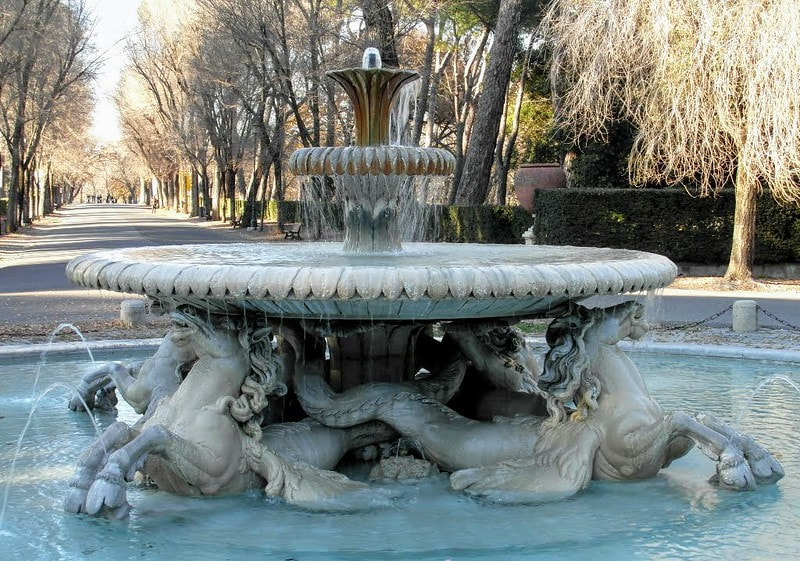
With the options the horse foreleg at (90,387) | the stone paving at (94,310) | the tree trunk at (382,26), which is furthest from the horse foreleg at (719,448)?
the tree trunk at (382,26)

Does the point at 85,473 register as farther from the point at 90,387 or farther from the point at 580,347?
the point at 580,347

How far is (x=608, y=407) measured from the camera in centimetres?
517

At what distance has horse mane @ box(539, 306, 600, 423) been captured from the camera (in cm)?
521

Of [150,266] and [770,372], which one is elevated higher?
[150,266]

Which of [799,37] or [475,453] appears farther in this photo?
[799,37]

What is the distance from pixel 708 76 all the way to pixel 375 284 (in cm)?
1349

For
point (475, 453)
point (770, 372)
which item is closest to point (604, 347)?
point (475, 453)

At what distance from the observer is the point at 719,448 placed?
5020 mm

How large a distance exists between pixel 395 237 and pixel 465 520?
2635 millimetres

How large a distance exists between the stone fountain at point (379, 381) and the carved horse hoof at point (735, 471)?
1cm

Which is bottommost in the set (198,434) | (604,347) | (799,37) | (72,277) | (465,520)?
(465,520)

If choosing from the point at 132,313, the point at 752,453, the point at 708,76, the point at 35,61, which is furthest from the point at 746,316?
the point at 35,61

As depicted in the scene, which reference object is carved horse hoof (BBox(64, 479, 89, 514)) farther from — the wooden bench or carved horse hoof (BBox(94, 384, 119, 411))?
the wooden bench

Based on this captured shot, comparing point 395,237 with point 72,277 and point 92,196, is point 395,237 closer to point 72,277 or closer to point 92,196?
point 72,277
